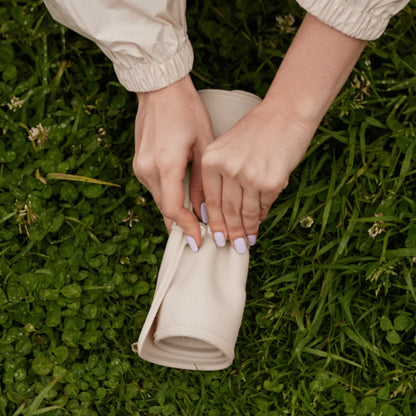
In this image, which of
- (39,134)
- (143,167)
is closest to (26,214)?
(39,134)

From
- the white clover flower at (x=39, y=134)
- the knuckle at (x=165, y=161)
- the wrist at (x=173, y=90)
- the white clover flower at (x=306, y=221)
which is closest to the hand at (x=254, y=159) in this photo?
the knuckle at (x=165, y=161)

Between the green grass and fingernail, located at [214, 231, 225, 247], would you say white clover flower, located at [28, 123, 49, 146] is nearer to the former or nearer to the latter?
the green grass

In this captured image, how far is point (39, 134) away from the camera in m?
2.37

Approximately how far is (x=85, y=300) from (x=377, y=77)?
138 cm

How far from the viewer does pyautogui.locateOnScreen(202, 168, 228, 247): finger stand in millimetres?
1732

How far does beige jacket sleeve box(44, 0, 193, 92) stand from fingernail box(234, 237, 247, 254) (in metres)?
0.51

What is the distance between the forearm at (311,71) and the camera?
169 centimetres

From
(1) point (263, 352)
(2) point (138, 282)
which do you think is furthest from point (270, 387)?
(2) point (138, 282)

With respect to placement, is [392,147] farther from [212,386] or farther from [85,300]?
[85,300]

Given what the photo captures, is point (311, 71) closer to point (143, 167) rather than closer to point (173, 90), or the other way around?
point (173, 90)

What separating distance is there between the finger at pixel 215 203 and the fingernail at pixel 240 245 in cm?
4

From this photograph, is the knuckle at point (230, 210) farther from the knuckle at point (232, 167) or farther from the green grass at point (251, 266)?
the green grass at point (251, 266)

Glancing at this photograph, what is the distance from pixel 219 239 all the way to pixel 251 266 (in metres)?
0.45

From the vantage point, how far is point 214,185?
1.76 m
